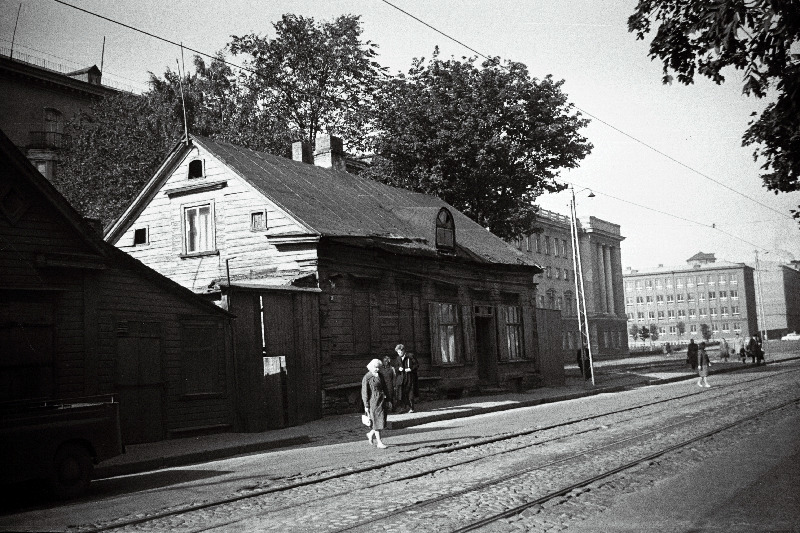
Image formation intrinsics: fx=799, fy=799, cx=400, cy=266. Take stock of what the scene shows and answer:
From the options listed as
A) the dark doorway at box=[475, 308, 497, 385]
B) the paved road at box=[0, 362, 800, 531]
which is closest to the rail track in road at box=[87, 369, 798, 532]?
the paved road at box=[0, 362, 800, 531]

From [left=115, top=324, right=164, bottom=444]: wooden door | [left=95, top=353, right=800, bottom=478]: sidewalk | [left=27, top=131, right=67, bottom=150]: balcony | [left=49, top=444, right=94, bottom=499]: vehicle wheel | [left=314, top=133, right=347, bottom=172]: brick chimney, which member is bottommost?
[left=95, top=353, right=800, bottom=478]: sidewalk

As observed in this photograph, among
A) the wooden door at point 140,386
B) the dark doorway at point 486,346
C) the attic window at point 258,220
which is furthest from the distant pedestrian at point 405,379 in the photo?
the dark doorway at point 486,346

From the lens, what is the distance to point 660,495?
30.9 ft

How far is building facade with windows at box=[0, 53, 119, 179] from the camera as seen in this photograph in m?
39.2

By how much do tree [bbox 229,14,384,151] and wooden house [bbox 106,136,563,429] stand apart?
894 centimetres

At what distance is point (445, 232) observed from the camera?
2889cm

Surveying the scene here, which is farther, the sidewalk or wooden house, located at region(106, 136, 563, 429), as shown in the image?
wooden house, located at region(106, 136, 563, 429)

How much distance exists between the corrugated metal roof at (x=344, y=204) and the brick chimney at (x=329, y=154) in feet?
4.64

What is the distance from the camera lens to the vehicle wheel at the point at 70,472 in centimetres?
1084

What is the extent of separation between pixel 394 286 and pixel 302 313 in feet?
16.8

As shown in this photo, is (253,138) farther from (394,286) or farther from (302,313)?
(302,313)

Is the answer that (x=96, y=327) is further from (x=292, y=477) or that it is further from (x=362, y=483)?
(x=362, y=483)

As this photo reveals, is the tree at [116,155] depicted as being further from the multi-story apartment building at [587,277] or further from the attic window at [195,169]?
the multi-story apartment building at [587,277]

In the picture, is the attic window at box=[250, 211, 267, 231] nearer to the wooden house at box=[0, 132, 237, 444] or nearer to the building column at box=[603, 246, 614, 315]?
the wooden house at box=[0, 132, 237, 444]
